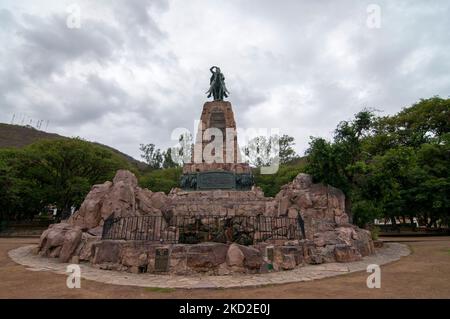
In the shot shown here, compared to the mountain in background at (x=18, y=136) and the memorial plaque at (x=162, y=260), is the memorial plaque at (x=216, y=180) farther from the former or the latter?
the mountain in background at (x=18, y=136)

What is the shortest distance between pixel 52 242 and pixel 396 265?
44.4 feet

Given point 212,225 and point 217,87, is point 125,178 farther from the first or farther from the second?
point 217,87

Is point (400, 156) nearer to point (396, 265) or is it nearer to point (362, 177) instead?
point (362, 177)

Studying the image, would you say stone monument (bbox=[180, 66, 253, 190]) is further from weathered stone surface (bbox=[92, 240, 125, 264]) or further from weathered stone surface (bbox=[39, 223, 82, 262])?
weathered stone surface (bbox=[92, 240, 125, 264])

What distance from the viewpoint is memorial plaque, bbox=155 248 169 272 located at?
9.23 meters

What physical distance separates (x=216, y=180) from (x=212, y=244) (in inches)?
405

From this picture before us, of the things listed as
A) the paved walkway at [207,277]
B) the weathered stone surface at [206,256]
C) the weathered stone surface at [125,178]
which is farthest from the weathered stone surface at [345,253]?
the weathered stone surface at [125,178]

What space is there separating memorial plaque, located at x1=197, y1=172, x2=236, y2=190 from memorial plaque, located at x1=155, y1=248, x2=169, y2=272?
1026cm

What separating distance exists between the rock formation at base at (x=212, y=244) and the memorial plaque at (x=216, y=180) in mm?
636

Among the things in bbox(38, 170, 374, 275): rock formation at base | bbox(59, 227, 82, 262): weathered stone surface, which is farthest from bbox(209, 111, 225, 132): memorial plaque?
bbox(59, 227, 82, 262): weathered stone surface

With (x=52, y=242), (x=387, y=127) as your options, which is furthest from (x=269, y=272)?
(x=387, y=127)

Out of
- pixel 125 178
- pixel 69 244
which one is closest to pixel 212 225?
pixel 69 244

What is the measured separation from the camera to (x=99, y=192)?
15750 millimetres

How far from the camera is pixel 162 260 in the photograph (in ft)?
30.6
